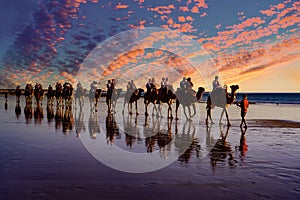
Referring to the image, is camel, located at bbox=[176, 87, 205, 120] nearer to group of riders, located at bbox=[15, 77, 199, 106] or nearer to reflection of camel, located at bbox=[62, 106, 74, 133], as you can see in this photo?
group of riders, located at bbox=[15, 77, 199, 106]

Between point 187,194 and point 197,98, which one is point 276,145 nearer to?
point 187,194

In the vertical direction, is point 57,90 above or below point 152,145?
above

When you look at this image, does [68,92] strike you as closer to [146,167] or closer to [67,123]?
[67,123]

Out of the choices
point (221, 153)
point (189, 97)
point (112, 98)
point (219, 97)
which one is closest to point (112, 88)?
point (112, 98)

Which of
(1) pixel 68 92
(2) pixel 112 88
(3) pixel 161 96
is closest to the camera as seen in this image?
(3) pixel 161 96

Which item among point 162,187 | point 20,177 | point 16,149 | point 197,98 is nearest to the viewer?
point 162,187

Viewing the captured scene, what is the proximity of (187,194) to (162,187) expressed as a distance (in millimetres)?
552

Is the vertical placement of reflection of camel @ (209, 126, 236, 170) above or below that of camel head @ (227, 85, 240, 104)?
below

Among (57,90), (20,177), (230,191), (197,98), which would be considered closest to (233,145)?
(230,191)

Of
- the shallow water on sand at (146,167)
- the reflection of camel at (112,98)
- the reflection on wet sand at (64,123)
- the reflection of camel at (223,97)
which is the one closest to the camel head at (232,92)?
the reflection of camel at (223,97)

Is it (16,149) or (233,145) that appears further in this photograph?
(233,145)

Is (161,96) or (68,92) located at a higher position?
(68,92)

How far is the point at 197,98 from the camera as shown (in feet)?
70.7

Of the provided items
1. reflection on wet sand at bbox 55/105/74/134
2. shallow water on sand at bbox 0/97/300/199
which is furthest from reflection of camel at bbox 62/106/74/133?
shallow water on sand at bbox 0/97/300/199
